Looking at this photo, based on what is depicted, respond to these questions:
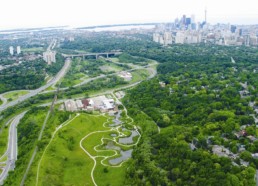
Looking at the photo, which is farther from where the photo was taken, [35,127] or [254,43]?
[254,43]

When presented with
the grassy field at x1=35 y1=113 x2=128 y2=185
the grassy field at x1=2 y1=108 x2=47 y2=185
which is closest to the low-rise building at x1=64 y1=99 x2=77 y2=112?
the grassy field at x1=2 y1=108 x2=47 y2=185

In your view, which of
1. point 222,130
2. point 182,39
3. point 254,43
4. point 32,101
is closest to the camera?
point 222,130

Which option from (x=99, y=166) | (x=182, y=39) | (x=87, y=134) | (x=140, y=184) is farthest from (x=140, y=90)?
(x=182, y=39)

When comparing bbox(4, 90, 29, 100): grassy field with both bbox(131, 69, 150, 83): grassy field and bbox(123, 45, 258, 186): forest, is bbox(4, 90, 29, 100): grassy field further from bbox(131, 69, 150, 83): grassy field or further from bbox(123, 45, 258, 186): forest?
bbox(131, 69, 150, 83): grassy field

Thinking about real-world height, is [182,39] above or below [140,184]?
above

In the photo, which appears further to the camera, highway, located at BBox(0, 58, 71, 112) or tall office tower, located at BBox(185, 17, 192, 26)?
tall office tower, located at BBox(185, 17, 192, 26)

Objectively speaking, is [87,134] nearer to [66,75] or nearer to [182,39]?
[66,75]
